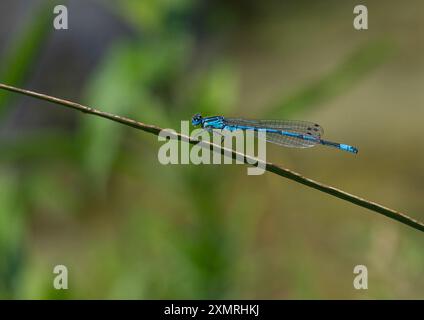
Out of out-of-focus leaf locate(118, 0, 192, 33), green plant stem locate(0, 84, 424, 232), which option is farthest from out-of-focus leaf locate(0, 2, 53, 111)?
green plant stem locate(0, 84, 424, 232)

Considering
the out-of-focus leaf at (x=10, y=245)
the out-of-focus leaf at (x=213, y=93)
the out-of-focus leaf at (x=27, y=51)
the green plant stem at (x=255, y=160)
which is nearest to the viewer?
the green plant stem at (x=255, y=160)

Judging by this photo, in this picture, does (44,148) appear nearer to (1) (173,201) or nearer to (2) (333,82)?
(1) (173,201)

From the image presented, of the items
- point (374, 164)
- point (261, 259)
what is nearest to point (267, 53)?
point (374, 164)

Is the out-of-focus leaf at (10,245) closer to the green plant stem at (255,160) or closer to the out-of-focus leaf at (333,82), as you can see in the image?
the out-of-focus leaf at (333,82)

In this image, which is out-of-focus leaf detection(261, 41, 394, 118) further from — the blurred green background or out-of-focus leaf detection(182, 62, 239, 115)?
out-of-focus leaf detection(182, 62, 239, 115)

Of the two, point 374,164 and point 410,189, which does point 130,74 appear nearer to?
point 410,189

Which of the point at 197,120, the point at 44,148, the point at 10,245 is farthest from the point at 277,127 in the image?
the point at 10,245

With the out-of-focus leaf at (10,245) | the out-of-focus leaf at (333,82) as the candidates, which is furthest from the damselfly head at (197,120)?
the out-of-focus leaf at (10,245)
